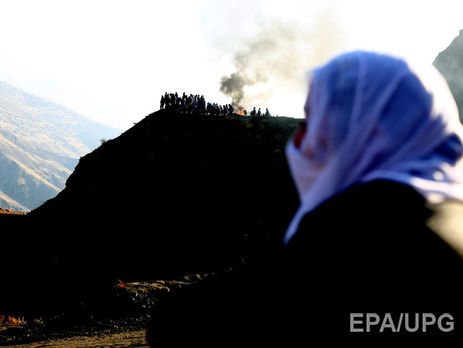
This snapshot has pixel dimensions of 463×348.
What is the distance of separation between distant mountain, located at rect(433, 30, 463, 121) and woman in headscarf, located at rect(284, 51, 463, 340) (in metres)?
49.3

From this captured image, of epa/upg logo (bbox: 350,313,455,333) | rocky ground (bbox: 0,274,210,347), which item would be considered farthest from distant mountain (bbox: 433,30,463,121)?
epa/upg logo (bbox: 350,313,455,333)

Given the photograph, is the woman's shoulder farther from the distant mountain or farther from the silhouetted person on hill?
the distant mountain

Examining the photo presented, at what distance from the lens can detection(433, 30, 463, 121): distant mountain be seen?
43.7 m

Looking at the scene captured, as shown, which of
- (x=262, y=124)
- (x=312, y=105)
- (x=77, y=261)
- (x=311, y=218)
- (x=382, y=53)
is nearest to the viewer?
(x=311, y=218)

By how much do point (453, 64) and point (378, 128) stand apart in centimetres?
5639

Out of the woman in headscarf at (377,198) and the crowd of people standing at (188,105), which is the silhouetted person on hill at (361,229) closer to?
the woman in headscarf at (377,198)

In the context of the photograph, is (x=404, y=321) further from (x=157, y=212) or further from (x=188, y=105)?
(x=188, y=105)

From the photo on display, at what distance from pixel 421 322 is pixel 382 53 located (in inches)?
39.1

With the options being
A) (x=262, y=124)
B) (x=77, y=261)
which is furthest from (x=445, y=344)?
(x=262, y=124)

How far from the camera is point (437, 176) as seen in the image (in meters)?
1.21

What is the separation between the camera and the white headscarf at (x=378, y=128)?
1.27m

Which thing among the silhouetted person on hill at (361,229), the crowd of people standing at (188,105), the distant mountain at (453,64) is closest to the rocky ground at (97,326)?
the silhouetted person on hill at (361,229)

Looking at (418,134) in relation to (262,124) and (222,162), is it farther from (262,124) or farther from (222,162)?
(262,124)

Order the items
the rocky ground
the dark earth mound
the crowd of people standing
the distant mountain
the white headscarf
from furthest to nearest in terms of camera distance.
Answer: the distant mountain < the crowd of people standing < the dark earth mound < the rocky ground < the white headscarf
